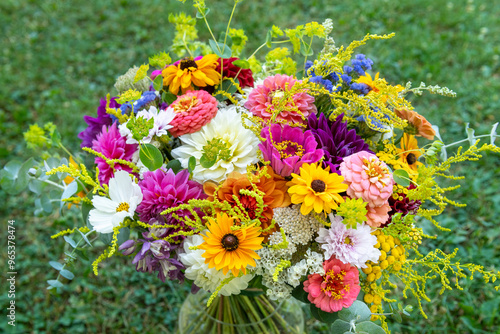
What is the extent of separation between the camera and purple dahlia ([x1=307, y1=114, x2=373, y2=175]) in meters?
0.66

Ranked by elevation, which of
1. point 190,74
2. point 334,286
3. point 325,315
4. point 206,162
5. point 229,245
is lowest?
point 325,315

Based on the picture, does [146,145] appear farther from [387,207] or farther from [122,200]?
[387,207]

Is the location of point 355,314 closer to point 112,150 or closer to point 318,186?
point 318,186

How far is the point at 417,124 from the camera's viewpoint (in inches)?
29.3

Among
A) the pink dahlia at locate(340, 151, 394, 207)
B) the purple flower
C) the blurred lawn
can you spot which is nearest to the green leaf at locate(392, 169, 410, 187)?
the pink dahlia at locate(340, 151, 394, 207)

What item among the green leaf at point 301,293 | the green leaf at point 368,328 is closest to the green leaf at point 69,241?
the green leaf at point 301,293

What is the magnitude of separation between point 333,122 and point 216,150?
23cm

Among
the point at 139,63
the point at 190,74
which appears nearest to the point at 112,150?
the point at 190,74

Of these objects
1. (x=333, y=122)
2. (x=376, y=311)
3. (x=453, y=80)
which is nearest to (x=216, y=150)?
(x=333, y=122)

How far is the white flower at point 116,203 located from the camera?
665 mm

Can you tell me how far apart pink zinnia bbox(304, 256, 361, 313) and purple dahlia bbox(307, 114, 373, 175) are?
0.17 metres

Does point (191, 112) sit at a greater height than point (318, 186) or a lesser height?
greater

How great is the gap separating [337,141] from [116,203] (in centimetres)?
41

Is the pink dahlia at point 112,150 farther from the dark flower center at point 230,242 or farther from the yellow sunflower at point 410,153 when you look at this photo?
the yellow sunflower at point 410,153
